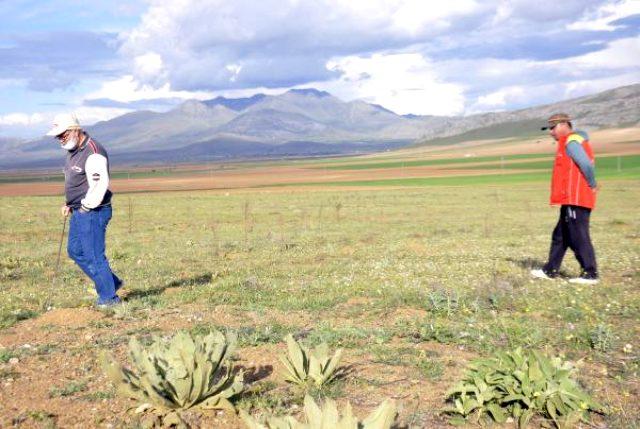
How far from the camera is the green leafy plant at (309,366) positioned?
5527 millimetres

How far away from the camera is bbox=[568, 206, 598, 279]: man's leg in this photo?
9641mm

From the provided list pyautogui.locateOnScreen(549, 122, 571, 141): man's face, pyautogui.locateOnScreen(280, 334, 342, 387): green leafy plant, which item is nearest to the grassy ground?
pyautogui.locateOnScreen(280, 334, 342, 387): green leafy plant

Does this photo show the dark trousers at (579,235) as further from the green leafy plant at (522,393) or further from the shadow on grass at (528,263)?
the green leafy plant at (522,393)

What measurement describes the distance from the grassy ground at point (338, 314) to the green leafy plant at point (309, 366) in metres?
0.14

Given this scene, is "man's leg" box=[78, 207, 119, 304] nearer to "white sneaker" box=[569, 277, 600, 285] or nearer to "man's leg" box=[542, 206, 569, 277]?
"man's leg" box=[542, 206, 569, 277]

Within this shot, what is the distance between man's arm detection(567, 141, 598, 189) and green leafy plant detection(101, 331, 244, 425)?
6.49 metres

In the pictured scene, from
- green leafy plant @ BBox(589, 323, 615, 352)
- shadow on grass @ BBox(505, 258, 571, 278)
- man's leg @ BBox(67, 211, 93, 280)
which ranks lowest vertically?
shadow on grass @ BBox(505, 258, 571, 278)

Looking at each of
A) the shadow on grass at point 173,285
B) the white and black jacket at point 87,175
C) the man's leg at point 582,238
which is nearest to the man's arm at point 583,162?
the man's leg at point 582,238

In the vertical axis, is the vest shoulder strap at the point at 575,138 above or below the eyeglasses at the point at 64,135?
below

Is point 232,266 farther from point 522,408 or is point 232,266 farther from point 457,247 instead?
point 522,408

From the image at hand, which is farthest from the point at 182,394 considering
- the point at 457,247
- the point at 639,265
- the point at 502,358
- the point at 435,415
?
the point at 457,247

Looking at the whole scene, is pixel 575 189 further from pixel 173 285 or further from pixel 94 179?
pixel 94 179

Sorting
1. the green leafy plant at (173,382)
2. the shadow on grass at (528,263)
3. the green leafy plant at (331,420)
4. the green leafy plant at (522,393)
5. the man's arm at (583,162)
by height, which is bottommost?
the shadow on grass at (528,263)

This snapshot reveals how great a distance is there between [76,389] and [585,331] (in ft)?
16.5
